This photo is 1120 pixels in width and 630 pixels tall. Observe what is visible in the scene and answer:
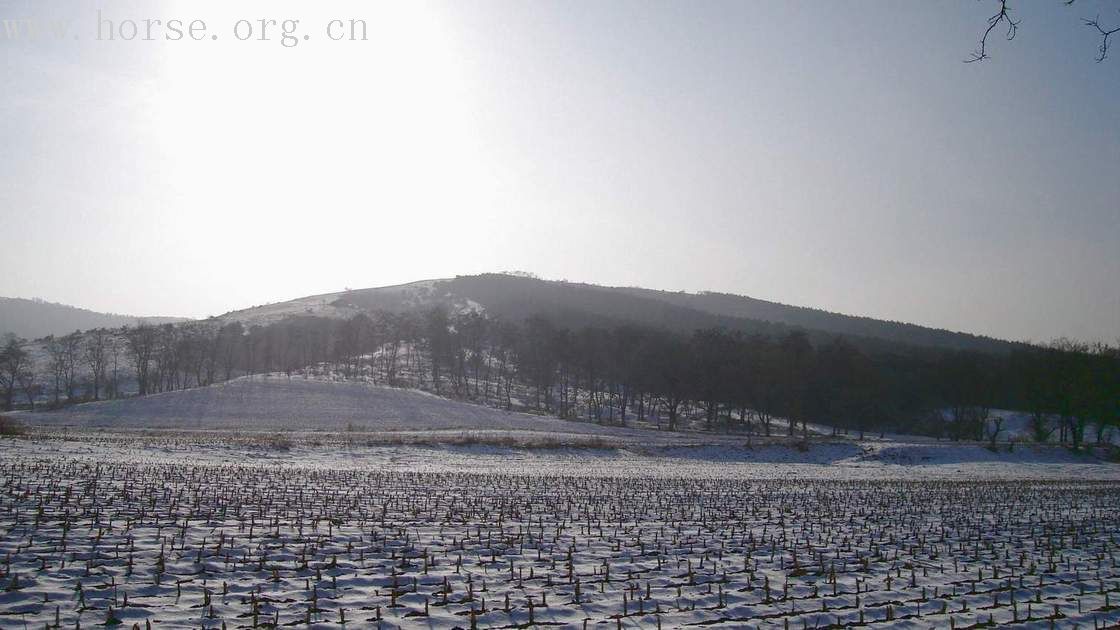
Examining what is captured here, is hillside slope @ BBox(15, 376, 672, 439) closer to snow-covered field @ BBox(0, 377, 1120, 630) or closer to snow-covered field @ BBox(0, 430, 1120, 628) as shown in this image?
snow-covered field @ BBox(0, 377, 1120, 630)

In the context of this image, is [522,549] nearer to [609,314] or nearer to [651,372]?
[651,372]

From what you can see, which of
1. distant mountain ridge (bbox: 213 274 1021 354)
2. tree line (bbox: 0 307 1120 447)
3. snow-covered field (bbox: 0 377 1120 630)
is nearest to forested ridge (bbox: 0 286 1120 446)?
tree line (bbox: 0 307 1120 447)

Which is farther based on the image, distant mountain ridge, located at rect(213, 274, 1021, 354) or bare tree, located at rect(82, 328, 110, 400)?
distant mountain ridge, located at rect(213, 274, 1021, 354)

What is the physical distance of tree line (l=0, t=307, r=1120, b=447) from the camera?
80.4 metres

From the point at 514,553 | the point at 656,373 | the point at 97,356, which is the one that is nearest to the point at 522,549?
the point at 514,553

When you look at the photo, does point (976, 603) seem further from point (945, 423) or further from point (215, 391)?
point (945, 423)

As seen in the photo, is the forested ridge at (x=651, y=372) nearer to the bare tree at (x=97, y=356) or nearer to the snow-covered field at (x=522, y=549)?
the bare tree at (x=97, y=356)

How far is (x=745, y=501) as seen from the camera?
22297 millimetres

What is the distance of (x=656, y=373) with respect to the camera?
89438mm

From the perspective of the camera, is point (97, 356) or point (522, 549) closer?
point (522, 549)

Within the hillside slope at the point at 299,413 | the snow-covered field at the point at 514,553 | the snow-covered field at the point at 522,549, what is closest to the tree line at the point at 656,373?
the hillside slope at the point at 299,413

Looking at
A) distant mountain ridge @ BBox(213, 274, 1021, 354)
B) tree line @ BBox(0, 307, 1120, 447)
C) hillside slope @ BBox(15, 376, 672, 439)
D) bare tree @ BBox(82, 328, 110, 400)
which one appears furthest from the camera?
distant mountain ridge @ BBox(213, 274, 1021, 354)

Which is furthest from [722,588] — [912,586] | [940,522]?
[940,522]

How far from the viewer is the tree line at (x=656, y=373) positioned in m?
80.4
